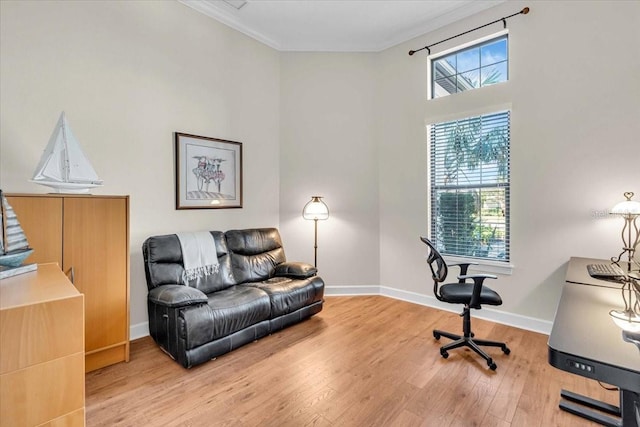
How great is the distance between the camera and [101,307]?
2361 mm

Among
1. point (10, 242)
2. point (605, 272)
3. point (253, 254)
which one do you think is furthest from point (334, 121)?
point (10, 242)

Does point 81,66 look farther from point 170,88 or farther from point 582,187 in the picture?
point 582,187

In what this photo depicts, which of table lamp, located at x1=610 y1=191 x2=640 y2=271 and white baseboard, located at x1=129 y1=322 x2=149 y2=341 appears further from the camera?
white baseboard, located at x1=129 y1=322 x2=149 y2=341

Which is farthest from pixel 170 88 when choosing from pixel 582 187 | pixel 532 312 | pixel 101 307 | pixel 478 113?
pixel 532 312

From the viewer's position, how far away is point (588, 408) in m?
1.90

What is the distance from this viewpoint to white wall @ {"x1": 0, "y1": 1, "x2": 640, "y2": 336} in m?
2.57

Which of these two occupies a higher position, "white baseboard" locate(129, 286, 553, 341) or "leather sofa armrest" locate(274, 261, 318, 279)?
"leather sofa armrest" locate(274, 261, 318, 279)

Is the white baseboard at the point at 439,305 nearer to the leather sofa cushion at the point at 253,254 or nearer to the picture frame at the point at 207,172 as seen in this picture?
the leather sofa cushion at the point at 253,254

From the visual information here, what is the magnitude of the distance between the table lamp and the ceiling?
7.97 ft

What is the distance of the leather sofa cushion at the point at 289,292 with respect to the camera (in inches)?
117

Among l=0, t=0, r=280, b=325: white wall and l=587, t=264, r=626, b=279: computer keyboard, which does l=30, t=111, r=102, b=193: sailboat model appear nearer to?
l=0, t=0, r=280, b=325: white wall

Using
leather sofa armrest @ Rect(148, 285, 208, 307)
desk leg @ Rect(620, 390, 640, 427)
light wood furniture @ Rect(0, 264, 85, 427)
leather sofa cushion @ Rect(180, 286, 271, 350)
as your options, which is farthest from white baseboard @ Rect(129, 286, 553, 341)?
light wood furniture @ Rect(0, 264, 85, 427)

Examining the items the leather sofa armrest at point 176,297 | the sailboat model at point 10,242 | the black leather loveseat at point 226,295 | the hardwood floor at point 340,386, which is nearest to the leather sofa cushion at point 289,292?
the black leather loveseat at point 226,295

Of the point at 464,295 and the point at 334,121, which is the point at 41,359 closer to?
the point at 464,295
